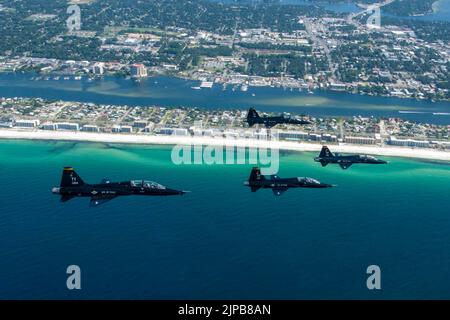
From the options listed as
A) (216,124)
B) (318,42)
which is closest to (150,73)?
(216,124)

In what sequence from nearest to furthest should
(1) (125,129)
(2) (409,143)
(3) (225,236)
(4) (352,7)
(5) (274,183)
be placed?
1. (5) (274,183)
2. (3) (225,236)
3. (2) (409,143)
4. (1) (125,129)
5. (4) (352,7)

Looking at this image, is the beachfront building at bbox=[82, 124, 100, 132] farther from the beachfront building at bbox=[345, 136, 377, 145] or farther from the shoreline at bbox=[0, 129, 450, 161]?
the beachfront building at bbox=[345, 136, 377, 145]

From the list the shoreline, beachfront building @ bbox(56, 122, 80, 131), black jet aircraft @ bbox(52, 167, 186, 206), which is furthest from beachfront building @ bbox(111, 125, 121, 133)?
black jet aircraft @ bbox(52, 167, 186, 206)

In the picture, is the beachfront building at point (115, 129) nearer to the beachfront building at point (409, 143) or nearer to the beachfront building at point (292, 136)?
the beachfront building at point (292, 136)

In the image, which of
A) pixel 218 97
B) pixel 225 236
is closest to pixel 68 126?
pixel 218 97

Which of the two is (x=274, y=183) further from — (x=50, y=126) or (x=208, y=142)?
(x=50, y=126)

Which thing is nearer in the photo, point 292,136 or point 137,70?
point 292,136

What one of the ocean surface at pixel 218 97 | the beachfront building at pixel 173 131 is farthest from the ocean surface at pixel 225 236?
the ocean surface at pixel 218 97
